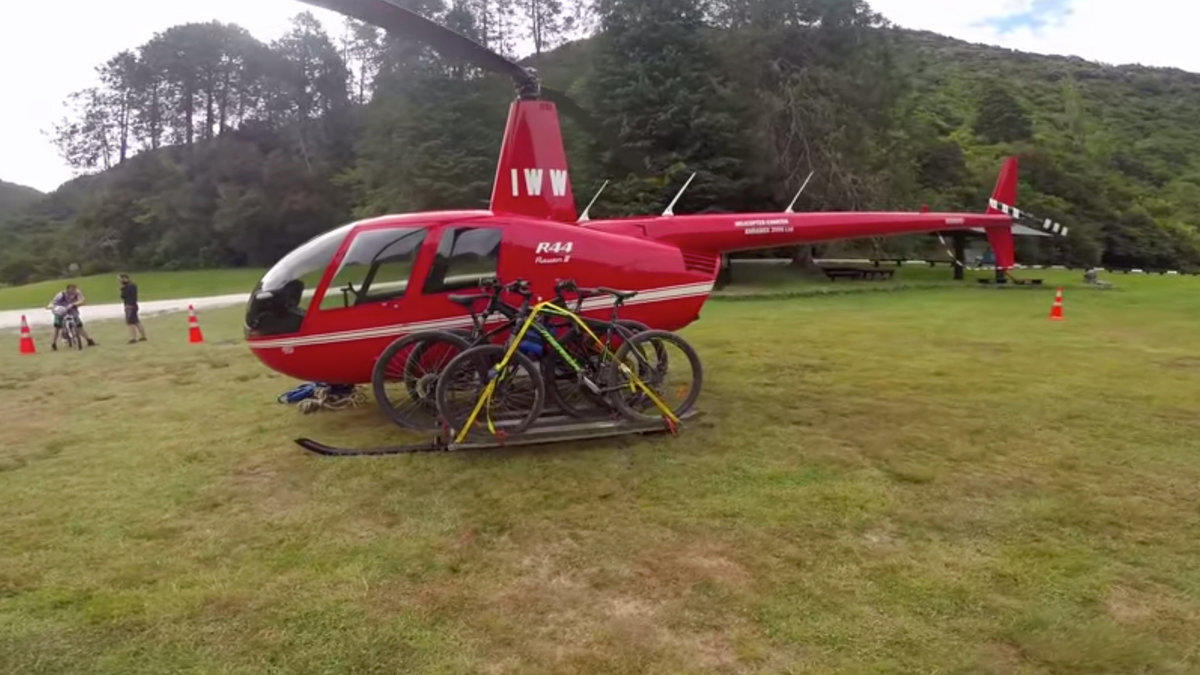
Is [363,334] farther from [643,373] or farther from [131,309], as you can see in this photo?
[131,309]

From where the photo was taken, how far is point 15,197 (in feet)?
257

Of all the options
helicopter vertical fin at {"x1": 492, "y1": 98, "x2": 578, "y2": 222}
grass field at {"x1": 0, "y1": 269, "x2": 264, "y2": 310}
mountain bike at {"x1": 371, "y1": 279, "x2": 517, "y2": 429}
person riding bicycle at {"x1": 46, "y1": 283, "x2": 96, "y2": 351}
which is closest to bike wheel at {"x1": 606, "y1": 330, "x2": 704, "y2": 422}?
mountain bike at {"x1": 371, "y1": 279, "x2": 517, "y2": 429}

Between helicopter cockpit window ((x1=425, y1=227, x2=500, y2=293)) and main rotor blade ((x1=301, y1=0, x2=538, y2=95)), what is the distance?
4.84 feet

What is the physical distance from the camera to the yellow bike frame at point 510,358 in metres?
5.42

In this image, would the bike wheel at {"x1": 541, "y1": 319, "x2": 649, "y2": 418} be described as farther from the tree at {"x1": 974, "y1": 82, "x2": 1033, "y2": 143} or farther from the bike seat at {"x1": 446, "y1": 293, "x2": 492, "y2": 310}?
the tree at {"x1": 974, "y1": 82, "x2": 1033, "y2": 143}

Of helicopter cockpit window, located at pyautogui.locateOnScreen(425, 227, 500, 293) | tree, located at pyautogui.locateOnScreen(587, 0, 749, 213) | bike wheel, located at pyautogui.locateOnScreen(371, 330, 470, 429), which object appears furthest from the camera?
tree, located at pyautogui.locateOnScreen(587, 0, 749, 213)

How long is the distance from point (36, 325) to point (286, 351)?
17179 millimetres

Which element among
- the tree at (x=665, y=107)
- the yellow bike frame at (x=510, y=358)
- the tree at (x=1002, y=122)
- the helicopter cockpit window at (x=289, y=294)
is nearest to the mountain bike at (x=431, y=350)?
the yellow bike frame at (x=510, y=358)

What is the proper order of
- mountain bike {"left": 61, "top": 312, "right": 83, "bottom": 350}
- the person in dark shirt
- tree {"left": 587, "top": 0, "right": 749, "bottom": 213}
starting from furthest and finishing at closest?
tree {"left": 587, "top": 0, "right": 749, "bottom": 213} < the person in dark shirt < mountain bike {"left": 61, "top": 312, "right": 83, "bottom": 350}

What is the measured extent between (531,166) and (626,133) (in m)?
18.3

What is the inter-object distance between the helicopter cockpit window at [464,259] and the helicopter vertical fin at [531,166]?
2.05 ft

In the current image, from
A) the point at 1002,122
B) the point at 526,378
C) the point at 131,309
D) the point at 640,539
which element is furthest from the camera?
the point at 1002,122

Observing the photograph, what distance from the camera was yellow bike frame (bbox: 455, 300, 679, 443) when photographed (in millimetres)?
5418

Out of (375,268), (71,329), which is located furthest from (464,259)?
(71,329)
